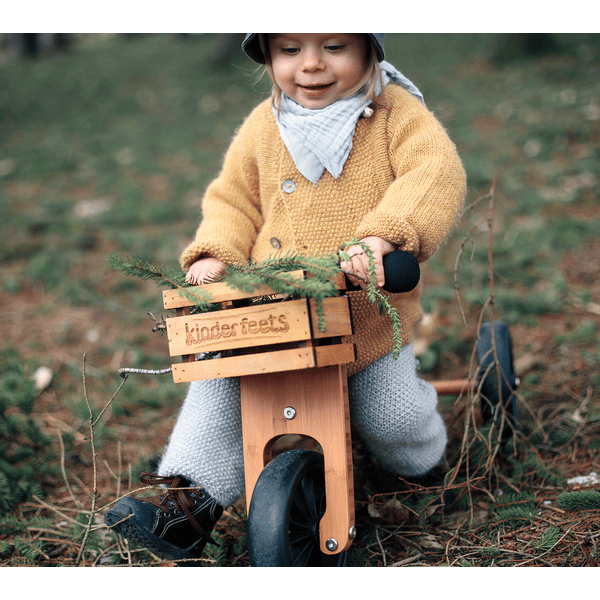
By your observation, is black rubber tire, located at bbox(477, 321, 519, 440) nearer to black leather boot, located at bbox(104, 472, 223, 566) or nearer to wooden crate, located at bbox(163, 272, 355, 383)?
wooden crate, located at bbox(163, 272, 355, 383)

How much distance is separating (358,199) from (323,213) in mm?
115

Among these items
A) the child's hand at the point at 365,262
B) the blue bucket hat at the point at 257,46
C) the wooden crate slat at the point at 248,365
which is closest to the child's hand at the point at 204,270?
the wooden crate slat at the point at 248,365

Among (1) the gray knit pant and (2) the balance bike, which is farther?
(1) the gray knit pant

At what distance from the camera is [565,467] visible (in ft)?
6.98

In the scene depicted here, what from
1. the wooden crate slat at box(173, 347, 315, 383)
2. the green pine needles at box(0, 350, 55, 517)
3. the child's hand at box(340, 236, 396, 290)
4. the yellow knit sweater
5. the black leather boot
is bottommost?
the black leather boot

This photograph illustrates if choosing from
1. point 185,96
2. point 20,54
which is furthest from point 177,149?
point 20,54

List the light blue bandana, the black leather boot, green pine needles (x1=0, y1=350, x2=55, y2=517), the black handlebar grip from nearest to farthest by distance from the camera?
the black handlebar grip, the black leather boot, the light blue bandana, green pine needles (x1=0, y1=350, x2=55, y2=517)

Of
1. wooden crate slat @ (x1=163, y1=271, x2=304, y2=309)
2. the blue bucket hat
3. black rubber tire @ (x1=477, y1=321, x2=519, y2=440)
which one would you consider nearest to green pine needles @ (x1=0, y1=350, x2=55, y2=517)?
wooden crate slat @ (x1=163, y1=271, x2=304, y2=309)

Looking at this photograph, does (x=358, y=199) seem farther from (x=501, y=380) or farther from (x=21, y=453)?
(x=21, y=453)

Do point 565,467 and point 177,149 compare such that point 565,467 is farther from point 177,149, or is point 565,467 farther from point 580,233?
point 177,149

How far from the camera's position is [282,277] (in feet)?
4.44

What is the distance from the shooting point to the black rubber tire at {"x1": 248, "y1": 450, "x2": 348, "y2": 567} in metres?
1.40

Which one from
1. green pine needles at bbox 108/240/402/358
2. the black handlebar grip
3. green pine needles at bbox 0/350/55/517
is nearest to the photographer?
green pine needles at bbox 108/240/402/358

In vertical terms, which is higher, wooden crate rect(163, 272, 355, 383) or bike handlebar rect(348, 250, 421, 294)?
bike handlebar rect(348, 250, 421, 294)
